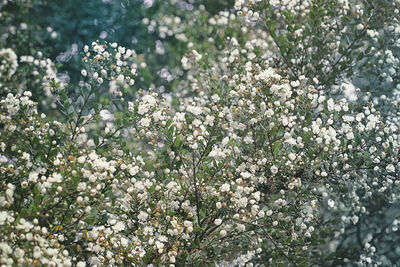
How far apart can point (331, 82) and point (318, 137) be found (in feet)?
4.26

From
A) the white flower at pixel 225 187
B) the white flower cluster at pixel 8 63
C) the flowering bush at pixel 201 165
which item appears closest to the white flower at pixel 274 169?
the flowering bush at pixel 201 165

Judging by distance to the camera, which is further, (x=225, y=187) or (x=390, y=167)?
(x=390, y=167)

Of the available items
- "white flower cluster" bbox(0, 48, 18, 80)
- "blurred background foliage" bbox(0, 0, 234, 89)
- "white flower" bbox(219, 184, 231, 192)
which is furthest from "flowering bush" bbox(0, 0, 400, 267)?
"blurred background foliage" bbox(0, 0, 234, 89)

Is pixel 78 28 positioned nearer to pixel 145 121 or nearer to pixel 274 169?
pixel 145 121

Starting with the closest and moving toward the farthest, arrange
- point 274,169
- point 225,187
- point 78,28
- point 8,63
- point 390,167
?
point 225,187
point 274,169
point 390,167
point 8,63
point 78,28

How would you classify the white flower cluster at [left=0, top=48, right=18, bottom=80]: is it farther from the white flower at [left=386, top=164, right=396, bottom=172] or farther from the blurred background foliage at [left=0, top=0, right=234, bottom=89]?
the white flower at [left=386, top=164, right=396, bottom=172]

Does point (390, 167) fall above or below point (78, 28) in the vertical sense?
below

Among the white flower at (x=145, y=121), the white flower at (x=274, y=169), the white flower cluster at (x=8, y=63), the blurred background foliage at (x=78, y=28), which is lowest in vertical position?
the white flower at (x=274, y=169)

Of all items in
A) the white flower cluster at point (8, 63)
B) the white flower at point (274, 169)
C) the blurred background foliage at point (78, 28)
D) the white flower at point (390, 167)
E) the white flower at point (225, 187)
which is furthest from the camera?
the blurred background foliage at point (78, 28)

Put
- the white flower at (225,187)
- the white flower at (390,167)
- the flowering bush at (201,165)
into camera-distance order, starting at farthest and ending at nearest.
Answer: the white flower at (390,167) → the white flower at (225,187) → the flowering bush at (201,165)

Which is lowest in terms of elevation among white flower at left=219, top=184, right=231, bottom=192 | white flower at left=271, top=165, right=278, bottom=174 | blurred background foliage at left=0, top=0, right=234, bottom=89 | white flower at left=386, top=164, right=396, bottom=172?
white flower at left=219, top=184, right=231, bottom=192

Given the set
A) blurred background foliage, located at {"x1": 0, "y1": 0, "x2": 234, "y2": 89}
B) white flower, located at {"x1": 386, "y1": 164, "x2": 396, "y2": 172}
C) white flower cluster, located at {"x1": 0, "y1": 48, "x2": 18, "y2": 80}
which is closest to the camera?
white flower, located at {"x1": 386, "y1": 164, "x2": 396, "y2": 172}

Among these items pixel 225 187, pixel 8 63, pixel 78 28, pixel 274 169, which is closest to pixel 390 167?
pixel 274 169

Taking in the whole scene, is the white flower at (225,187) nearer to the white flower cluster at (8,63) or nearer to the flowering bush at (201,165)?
the flowering bush at (201,165)
